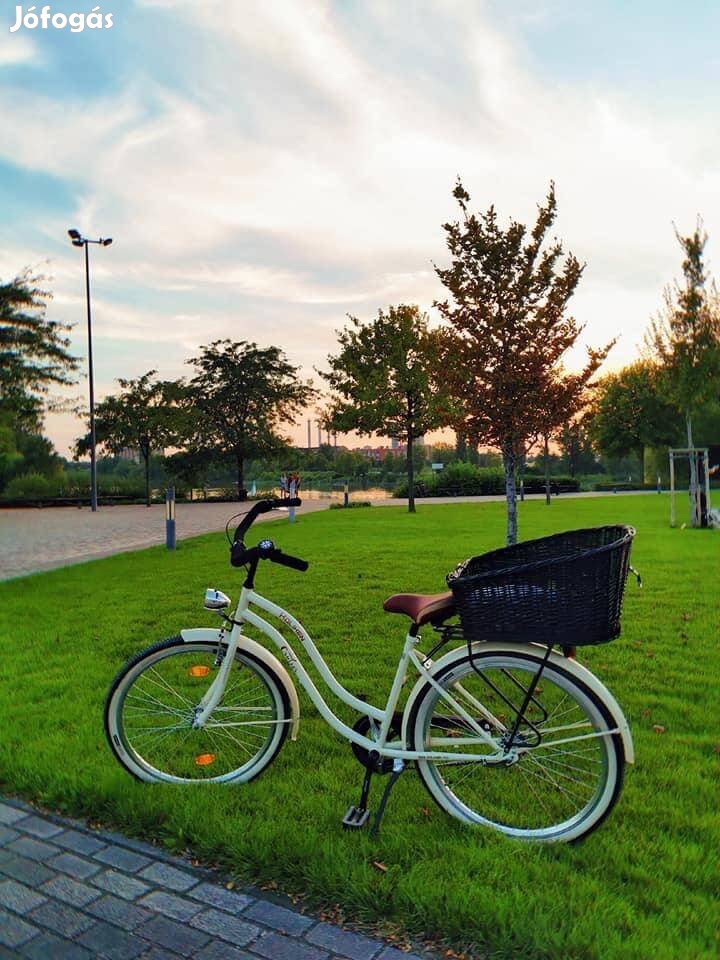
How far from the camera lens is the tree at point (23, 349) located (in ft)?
40.8

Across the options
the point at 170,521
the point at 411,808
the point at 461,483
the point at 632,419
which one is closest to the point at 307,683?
the point at 411,808

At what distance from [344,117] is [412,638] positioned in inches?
308

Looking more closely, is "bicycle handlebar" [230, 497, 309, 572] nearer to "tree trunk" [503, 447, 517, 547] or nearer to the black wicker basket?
the black wicker basket

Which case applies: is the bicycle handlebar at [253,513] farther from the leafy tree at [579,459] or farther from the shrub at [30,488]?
the leafy tree at [579,459]

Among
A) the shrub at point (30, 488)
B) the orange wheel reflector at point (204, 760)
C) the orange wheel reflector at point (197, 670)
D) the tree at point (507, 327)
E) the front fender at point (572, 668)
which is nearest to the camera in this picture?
the front fender at point (572, 668)

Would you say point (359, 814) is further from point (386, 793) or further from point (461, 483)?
point (461, 483)

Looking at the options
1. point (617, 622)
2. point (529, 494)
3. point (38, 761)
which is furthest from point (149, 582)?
point (529, 494)

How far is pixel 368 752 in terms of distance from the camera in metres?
2.79

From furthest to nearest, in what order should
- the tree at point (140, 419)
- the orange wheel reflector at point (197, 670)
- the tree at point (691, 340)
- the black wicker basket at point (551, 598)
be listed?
1. the tree at point (140, 419)
2. the tree at point (691, 340)
3. the orange wheel reflector at point (197, 670)
4. the black wicker basket at point (551, 598)

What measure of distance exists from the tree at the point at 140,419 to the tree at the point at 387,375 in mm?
12743

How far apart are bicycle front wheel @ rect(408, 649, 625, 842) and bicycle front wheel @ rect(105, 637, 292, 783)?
2.50ft

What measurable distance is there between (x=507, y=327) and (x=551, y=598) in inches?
277

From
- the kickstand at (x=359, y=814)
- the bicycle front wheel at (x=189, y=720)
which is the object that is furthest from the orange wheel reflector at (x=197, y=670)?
the kickstand at (x=359, y=814)

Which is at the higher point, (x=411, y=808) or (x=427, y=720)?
(x=427, y=720)
